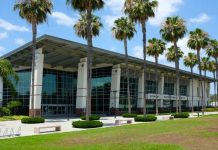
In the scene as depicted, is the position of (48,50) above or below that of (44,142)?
above

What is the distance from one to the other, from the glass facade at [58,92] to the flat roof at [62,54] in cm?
205

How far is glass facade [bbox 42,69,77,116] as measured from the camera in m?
60.7

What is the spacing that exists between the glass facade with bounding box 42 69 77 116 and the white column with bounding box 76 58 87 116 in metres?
6.33

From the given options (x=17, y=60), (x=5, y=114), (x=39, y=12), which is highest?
(x=39, y=12)

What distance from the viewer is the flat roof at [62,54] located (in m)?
49.2

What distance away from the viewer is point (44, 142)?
732 inches

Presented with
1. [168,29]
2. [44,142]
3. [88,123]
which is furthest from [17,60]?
[44,142]

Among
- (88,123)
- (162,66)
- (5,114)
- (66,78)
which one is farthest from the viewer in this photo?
(162,66)

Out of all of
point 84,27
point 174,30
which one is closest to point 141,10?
point 84,27

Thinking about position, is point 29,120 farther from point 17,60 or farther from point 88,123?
point 17,60

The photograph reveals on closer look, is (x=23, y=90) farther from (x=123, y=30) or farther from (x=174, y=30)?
(x=174, y=30)

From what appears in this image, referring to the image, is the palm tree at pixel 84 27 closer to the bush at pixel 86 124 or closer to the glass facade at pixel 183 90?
the bush at pixel 86 124

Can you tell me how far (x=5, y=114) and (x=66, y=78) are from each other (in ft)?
53.8

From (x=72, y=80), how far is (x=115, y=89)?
9013 millimetres
